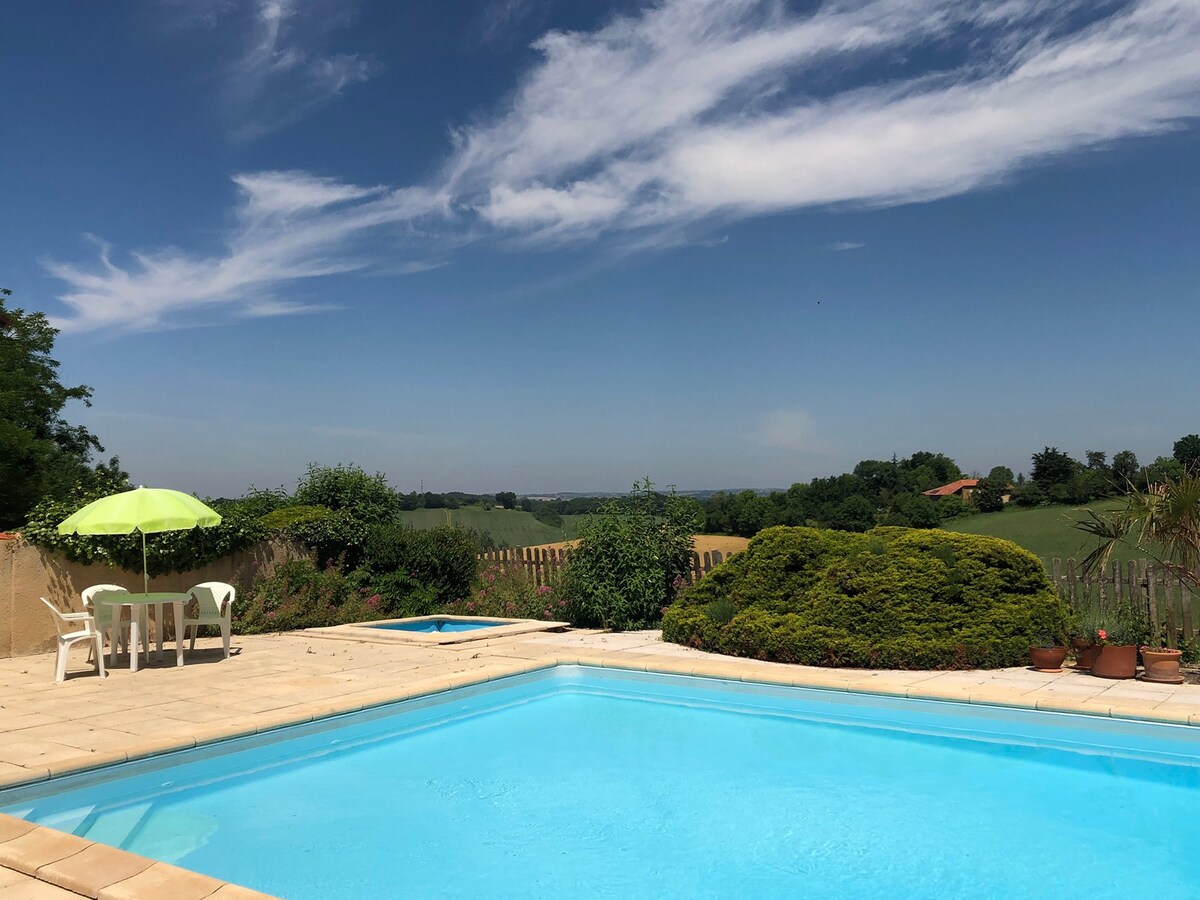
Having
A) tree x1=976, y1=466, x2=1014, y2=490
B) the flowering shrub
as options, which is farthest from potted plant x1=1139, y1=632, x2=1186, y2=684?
tree x1=976, y1=466, x2=1014, y2=490

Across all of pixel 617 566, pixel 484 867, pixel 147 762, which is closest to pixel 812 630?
pixel 617 566

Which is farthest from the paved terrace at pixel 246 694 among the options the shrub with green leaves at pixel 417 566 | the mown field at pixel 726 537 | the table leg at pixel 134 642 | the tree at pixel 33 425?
the tree at pixel 33 425

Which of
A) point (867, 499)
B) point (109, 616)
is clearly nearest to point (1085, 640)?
point (109, 616)

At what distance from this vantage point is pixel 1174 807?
5.29 m

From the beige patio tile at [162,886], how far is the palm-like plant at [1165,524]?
7.34 meters

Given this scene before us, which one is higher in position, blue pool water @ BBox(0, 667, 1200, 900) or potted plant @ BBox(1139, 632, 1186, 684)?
potted plant @ BBox(1139, 632, 1186, 684)

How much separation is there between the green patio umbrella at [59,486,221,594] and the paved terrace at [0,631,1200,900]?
145 cm

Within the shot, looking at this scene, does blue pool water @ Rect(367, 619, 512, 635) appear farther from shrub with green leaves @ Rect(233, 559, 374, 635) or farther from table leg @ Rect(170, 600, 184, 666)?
table leg @ Rect(170, 600, 184, 666)

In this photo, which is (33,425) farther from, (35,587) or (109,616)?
(109,616)

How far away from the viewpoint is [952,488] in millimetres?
25016

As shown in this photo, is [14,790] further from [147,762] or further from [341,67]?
[341,67]

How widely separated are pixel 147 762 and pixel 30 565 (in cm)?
570

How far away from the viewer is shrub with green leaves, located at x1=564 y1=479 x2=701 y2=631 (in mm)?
11695

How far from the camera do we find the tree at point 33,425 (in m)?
18.2
